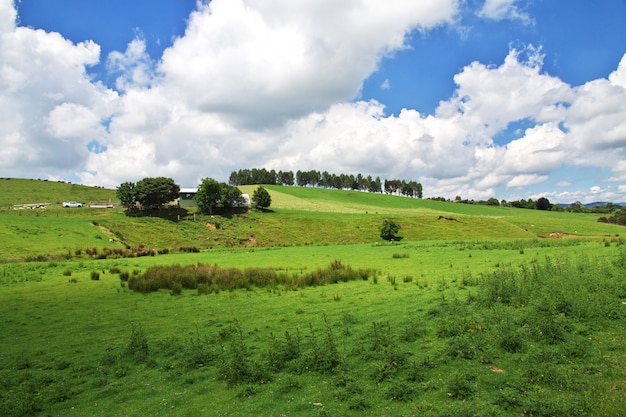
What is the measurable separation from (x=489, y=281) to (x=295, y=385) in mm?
10448

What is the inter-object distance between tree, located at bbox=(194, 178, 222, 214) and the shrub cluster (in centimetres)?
6124

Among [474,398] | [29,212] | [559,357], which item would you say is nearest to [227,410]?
[474,398]

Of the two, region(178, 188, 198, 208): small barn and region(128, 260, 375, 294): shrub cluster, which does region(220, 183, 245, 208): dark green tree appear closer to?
region(178, 188, 198, 208): small barn

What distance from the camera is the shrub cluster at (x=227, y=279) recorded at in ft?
72.3

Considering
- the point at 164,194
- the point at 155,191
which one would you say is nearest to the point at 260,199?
the point at 164,194

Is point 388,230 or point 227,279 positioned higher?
point 388,230

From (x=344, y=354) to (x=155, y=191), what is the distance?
80.9 metres

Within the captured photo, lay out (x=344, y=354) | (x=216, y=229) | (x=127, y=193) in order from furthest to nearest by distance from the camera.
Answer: (x=127, y=193) < (x=216, y=229) < (x=344, y=354)

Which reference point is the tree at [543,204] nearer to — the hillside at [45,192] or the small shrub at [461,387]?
the hillside at [45,192]

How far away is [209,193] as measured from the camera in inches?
3349

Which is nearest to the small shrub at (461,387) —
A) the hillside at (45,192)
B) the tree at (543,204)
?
the hillside at (45,192)

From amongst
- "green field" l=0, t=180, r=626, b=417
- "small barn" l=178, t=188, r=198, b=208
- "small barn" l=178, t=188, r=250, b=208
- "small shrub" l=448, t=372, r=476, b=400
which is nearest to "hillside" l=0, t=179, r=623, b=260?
"small barn" l=178, t=188, r=250, b=208

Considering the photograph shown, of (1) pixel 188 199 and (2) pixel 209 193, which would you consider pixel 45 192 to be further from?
(2) pixel 209 193

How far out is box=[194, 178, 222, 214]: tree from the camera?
84.6 m
